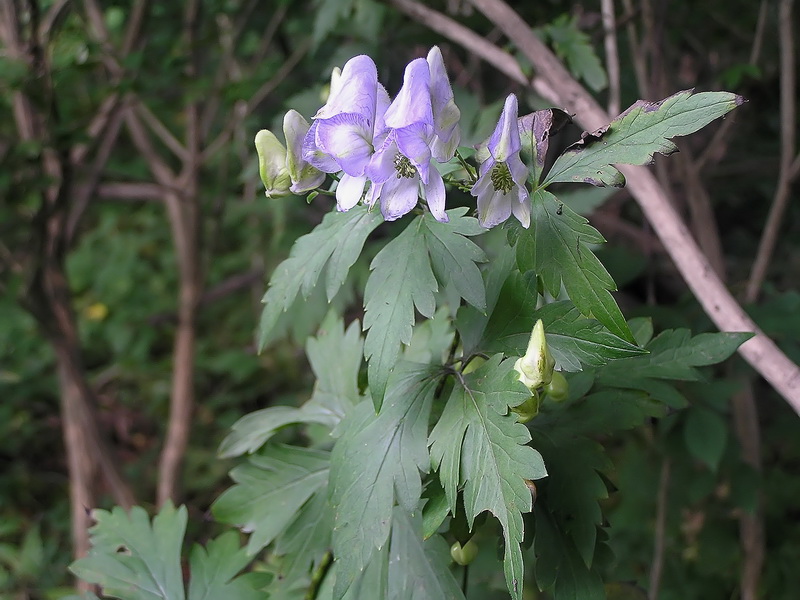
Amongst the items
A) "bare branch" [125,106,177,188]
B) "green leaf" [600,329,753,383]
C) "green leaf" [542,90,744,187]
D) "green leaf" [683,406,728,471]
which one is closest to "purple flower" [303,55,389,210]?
"green leaf" [542,90,744,187]

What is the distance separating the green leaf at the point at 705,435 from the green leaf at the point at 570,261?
1.03 metres

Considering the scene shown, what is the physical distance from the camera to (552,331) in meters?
0.79

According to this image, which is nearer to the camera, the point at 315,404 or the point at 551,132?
the point at 551,132

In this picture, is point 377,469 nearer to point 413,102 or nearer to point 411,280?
point 411,280

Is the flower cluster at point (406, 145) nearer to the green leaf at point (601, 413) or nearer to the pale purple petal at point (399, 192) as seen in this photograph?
the pale purple petal at point (399, 192)

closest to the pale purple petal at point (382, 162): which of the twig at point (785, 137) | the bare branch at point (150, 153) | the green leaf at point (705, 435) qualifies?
the green leaf at point (705, 435)

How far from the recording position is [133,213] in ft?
13.8

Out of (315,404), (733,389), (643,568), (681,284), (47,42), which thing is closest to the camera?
(315,404)

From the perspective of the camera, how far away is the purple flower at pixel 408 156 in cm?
68

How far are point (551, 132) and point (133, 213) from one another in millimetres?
3936

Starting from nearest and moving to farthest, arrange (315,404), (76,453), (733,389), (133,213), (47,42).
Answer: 1. (315,404)
2. (733,389)
3. (47,42)
4. (76,453)
5. (133,213)

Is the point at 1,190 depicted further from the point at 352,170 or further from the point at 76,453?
the point at 352,170

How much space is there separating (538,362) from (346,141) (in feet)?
1.04

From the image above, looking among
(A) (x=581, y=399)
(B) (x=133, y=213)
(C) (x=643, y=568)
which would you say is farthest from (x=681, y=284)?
(B) (x=133, y=213)
